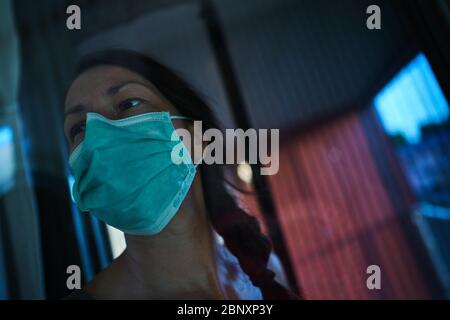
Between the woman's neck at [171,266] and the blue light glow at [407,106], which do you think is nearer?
the woman's neck at [171,266]

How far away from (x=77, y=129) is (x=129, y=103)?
0.51 ft

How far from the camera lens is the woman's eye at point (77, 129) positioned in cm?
81

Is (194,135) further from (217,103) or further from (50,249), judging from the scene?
(50,249)

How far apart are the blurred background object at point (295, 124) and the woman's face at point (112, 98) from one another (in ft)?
0.37

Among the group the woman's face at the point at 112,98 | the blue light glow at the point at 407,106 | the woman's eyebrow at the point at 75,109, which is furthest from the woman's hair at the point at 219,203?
the blue light glow at the point at 407,106

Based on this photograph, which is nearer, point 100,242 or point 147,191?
point 147,191

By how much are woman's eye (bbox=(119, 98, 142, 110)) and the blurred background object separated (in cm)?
17

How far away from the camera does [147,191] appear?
743 mm

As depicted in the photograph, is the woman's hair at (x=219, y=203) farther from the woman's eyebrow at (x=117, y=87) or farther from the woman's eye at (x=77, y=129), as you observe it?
the woman's eye at (x=77, y=129)

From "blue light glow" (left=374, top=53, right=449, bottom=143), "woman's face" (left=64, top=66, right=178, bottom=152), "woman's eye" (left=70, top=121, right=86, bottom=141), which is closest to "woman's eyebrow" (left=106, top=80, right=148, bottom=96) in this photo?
"woman's face" (left=64, top=66, right=178, bottom=152)
